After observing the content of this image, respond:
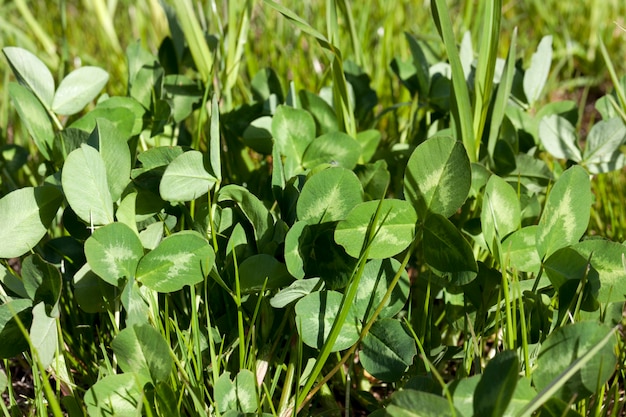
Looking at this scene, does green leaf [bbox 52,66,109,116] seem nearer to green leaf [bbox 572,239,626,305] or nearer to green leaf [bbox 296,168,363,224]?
green leaf [bbox 296,168,363,224]

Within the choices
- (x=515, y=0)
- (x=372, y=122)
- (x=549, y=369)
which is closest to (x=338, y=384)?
(x=549, y=369)

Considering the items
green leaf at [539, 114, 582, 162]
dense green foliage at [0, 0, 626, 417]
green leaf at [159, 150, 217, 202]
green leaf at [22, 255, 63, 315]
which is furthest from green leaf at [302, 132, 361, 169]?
green leaf at [22, 255, 63, 315]

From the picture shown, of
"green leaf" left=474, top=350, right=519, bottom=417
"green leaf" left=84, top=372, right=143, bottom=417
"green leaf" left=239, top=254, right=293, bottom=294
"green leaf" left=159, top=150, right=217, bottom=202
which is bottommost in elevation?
"green leaf" left=84, top=372, right=143, bottom=417

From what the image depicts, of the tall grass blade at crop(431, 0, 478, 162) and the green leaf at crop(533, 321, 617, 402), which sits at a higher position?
the tall grass blade at crop(431, 0, 478, 162)

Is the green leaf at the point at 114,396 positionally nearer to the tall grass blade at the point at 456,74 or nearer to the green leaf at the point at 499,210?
the green leaf at the point at 499,210

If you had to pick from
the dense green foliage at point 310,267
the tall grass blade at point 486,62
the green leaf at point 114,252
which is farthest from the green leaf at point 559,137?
the green leaf at point 114,252

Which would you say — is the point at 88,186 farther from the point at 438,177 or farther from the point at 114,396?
the point at 438,177

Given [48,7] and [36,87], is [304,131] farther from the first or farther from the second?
[48,7]
